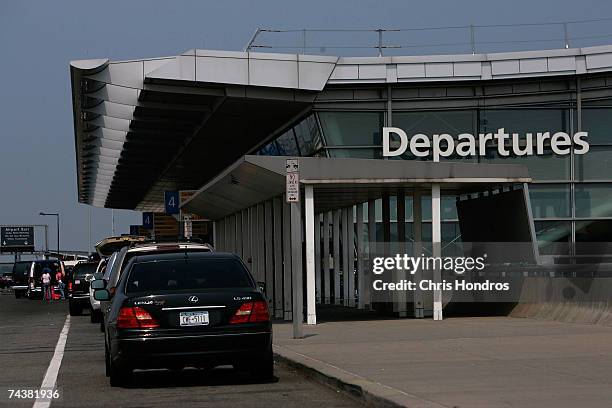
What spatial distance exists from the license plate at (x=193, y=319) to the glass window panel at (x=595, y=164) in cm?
2528

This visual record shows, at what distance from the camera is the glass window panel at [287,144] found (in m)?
38.9

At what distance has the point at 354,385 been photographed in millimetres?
11977

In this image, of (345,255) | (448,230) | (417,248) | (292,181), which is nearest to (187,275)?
(292,181)

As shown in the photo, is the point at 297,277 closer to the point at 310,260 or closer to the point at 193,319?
the point at 310,260

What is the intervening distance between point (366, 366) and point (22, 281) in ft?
170

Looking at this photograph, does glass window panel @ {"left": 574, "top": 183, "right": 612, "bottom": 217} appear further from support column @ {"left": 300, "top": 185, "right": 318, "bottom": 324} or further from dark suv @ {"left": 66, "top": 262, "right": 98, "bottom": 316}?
support column @ {"left": 300, "top": 185, "right": 318, "bottom": 324}

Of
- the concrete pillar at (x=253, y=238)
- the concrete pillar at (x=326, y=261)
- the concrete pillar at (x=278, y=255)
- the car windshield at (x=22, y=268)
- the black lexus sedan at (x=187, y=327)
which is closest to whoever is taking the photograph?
the black lexus sedan at (x=187, y=327)

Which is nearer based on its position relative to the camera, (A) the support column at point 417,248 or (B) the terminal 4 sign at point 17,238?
(A) the support column at point 417,248

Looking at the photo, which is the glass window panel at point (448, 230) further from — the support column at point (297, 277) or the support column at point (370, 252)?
the support column at point (297, 277)

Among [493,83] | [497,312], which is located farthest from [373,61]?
[497,312]

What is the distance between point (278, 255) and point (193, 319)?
14.1 meters

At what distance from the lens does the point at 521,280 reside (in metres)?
24.4

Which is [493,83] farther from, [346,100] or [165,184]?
[165,184]

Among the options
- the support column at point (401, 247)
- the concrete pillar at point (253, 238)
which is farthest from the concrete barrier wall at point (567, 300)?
the concrete pillar at point (253, 238)
